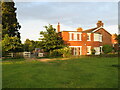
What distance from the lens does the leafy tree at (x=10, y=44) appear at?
24.5m

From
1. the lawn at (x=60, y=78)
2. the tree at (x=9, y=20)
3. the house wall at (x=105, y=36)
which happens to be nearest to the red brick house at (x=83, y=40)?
the house wall at (x=105, y=36)

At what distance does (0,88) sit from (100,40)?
35833mm

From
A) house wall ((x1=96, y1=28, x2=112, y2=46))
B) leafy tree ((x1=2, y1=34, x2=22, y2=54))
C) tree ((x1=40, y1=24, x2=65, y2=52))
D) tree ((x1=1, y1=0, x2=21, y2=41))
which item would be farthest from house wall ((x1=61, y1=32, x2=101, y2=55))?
leafy tree ((x1=2, y1=34, x2=22, y2=54))

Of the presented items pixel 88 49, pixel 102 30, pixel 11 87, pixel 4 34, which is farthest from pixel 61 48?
pixel 11 87

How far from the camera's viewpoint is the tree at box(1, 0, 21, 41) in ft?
86.8

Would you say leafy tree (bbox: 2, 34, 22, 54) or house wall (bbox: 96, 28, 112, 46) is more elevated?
Answer: house wall (bbox: 96, 28, 112, 46)

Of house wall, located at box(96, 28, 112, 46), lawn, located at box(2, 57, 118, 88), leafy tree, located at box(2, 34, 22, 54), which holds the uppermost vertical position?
house wall, located at box(96, 28, 112, 46)

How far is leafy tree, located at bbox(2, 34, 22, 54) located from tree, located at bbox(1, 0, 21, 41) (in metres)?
2.42

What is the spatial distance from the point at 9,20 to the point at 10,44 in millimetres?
5287

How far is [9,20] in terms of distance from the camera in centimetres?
2725

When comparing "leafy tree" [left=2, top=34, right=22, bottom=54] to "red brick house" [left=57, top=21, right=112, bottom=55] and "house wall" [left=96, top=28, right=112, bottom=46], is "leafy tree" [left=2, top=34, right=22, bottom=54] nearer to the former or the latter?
"red brick house" [left=57, top=21, right=112, bottom=55]

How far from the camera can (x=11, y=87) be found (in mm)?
6980

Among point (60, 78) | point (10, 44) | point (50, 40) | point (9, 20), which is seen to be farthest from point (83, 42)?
point (60, 78)

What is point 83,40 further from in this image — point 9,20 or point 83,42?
point 9,20
